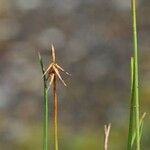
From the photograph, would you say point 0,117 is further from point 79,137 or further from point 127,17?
point 127,17

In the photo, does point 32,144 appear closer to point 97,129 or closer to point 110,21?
point 97,129

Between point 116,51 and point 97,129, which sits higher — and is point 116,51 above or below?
above

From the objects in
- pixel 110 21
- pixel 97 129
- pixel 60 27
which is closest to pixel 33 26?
pixel 60 27

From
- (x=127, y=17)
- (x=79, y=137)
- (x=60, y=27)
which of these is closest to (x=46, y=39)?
(x=60, y=27)

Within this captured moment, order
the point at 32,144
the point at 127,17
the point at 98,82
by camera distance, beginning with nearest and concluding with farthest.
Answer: the point at 32,144
the point at 98,82
the point at 127,17

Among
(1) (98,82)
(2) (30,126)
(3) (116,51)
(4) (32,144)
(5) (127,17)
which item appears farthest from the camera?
(5) (127,17)

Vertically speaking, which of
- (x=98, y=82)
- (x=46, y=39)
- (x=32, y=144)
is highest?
(x=46, y=39)

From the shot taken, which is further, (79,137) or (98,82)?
(98,82)
